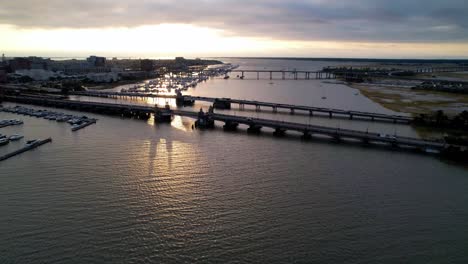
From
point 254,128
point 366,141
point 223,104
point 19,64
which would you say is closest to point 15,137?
point 254,128

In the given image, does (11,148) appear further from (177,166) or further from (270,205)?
(270,205)

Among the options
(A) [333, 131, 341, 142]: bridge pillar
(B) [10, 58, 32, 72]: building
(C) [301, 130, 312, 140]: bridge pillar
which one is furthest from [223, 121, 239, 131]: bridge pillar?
(B) [10, 58, 32, 72]: building

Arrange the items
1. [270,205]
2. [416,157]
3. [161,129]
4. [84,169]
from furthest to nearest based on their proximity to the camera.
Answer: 1. [161,129]
2. [416,157]
3. [84,169]
4. [270,205]

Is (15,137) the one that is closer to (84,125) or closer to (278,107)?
(84,125)

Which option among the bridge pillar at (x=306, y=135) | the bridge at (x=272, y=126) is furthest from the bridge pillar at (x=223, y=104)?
the bridge pillar at (x=306, y=135)

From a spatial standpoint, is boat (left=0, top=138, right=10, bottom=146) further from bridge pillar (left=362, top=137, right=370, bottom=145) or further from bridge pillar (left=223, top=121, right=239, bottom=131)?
bridge pillar (left=362, top=137, right=370, bottom=145)

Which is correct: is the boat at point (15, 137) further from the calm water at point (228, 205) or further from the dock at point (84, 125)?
the dock at point (84, 125)

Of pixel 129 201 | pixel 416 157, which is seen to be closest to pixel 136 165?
pixel 129 201
